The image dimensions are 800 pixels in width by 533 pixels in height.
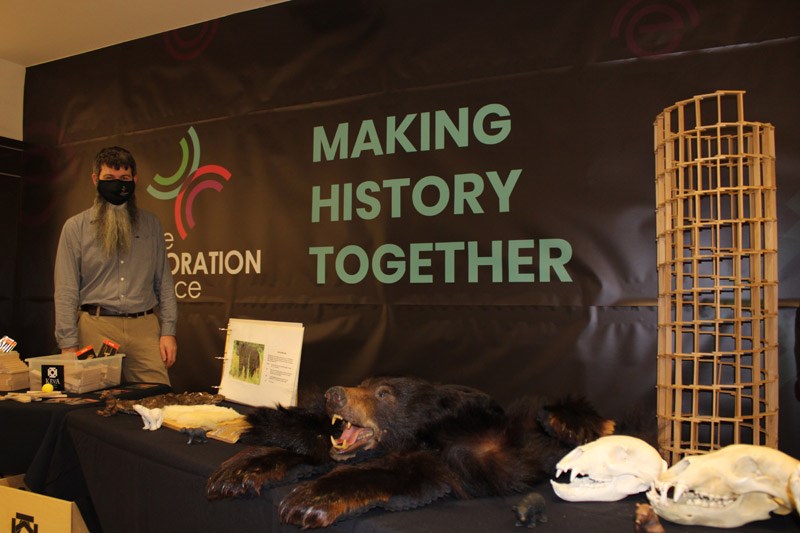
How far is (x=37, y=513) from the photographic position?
70.6 inches

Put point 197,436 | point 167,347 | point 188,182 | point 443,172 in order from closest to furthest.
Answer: point 197,436, point 167,347, point 443,172, point 188,182

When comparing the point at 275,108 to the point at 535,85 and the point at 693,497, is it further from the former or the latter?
the point at 693,497

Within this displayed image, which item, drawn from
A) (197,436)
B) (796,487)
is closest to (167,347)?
(197,436)

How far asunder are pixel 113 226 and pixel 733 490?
2.75 m

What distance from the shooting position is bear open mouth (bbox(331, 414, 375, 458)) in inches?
54.0

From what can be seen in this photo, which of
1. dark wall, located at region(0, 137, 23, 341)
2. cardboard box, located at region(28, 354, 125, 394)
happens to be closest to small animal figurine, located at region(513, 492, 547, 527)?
cardboard box, located at region(28, 354, 125, 394)

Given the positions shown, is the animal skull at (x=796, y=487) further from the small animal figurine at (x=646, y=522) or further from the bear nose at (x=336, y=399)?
the bear nose at (x=336, y=399)

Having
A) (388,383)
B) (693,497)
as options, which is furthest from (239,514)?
(693,497)

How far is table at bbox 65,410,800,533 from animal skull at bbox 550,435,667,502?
20 millimetres

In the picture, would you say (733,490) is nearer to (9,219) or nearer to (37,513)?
(37,513)

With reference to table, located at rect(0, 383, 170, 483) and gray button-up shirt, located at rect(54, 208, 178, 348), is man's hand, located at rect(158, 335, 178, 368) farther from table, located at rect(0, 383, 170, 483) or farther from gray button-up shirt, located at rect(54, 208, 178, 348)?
table, located at rect(0, 383, 170, 483)

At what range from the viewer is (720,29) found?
8.84ft

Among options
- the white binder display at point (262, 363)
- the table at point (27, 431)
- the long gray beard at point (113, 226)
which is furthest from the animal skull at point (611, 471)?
the long gray beard at point (113, 226)

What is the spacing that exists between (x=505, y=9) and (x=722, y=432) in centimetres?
230
